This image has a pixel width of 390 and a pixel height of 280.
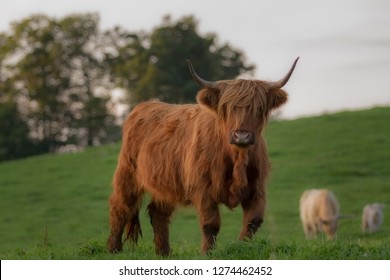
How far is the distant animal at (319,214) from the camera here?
1739 centimetres

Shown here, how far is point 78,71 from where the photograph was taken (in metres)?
35.5

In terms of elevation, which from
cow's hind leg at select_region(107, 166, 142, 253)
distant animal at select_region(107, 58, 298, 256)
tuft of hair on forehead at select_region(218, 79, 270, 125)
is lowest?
cow's hind leg at select_region(107, 166, 142, 253)

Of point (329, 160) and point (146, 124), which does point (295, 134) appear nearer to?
point (329, 160)

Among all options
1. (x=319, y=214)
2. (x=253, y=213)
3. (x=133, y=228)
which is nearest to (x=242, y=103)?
(x=253, y=213)

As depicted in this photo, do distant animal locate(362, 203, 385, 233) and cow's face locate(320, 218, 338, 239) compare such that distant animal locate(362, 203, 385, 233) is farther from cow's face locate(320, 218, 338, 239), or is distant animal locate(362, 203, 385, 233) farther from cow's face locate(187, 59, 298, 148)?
cow's face locate(187, 59, 298, 148)

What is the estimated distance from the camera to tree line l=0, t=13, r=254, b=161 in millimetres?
34312

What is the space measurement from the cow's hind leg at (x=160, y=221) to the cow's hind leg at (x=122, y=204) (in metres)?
0.18

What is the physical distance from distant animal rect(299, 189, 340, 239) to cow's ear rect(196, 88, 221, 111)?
10.6 meters

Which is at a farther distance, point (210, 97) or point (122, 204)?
point (122, 204)

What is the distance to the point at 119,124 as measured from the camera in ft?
121

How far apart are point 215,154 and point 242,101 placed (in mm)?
527

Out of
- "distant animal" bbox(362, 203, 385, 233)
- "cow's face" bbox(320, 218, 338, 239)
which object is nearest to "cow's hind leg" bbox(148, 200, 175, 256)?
"distant animal" bbox(362, 203, 385, 233)

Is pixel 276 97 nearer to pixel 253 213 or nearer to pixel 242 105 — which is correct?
pixel 242 105

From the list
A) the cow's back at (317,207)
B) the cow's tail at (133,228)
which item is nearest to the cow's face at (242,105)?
the cow's tail at (133,228)
